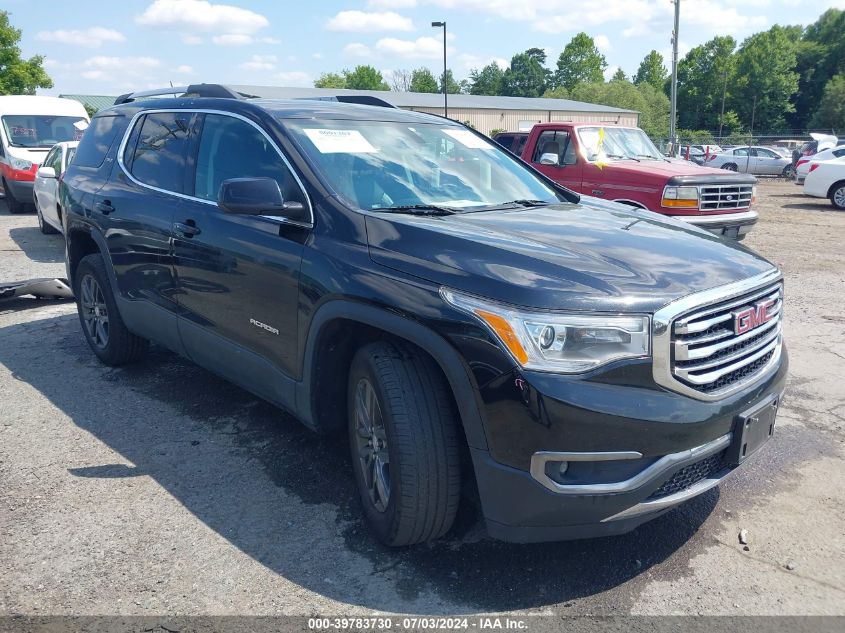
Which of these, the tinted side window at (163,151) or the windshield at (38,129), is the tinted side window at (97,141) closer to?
the tinted side window at (163,151)

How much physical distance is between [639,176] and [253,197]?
7101 millimetres

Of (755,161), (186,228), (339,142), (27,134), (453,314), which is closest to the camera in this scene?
(453,314)

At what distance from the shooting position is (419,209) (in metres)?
3.35

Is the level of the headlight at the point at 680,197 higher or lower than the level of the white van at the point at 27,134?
lower

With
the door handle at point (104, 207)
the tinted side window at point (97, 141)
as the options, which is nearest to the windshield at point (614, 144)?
the tinted side window at point (97, 141)

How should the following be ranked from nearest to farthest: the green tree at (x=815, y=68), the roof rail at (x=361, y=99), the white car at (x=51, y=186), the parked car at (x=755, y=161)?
the roof rail at (x=361, y=99) → the white car at (x=51, y=186) → the parked car at (x=755, y=161) → the green tree at (x=815, y=68)

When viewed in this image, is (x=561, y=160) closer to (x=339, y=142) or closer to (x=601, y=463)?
(x=339, y=142)

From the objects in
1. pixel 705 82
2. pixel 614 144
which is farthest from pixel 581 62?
pixel 614 144

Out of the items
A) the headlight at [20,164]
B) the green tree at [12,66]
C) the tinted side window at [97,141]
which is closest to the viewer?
the tinted side window at [97,141]

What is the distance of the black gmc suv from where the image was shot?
2.48 meters

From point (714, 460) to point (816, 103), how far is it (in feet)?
316

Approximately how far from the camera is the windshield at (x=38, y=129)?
52.6ft

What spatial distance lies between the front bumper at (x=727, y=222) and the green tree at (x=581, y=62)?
398ft

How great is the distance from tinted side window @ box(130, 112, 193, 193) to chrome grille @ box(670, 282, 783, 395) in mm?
2989
